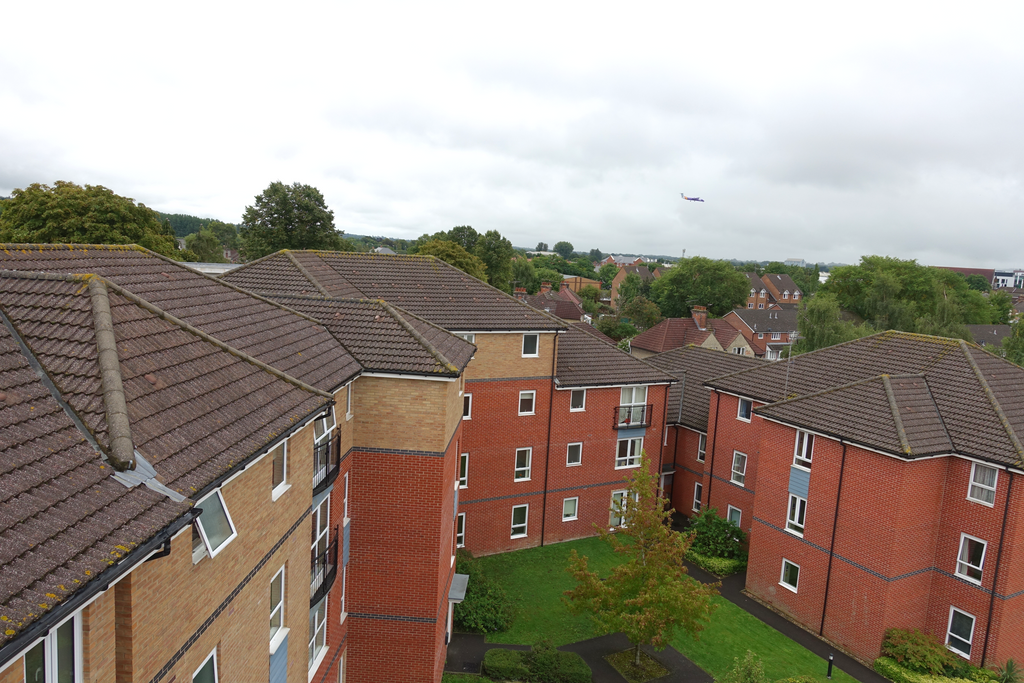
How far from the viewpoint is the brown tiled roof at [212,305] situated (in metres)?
9.19

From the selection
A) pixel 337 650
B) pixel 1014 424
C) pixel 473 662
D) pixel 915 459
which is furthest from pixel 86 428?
pixel 1014 424

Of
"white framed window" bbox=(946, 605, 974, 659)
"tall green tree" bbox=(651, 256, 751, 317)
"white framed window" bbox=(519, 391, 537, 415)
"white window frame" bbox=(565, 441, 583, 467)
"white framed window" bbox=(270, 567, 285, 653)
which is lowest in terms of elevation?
"white framed window" bbox=(946, 605, 974, 659)

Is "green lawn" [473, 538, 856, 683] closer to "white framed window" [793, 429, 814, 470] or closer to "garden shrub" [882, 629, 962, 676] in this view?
"garden shrub" [882, 629, 962, 676]

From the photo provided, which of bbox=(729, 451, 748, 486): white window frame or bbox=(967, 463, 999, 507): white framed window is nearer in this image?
bbox=(967, 463, 999, 507): white framed window

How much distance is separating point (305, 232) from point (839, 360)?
4012 cm

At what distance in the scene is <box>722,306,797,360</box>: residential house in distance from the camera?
8131 centimetres

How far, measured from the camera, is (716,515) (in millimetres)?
25609

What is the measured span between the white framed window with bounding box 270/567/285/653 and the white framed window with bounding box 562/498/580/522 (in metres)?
16.7

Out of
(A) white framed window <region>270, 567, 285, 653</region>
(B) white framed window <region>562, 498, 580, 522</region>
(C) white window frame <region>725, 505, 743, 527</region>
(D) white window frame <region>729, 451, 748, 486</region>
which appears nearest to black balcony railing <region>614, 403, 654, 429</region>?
(B) white framed window <region>562, 498, 580, 522</region>

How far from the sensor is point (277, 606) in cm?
978

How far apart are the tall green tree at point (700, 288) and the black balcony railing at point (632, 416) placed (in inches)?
2932

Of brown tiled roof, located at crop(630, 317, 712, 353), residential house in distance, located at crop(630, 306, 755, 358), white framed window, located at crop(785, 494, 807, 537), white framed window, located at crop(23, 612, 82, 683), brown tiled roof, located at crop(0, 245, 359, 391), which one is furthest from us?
residential house in distance, located at crop(630, 306, 755, 358)

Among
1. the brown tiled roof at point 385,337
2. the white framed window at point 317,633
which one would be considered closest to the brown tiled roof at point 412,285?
the brown tiled roof at point 385,337

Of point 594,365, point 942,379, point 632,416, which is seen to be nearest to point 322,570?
point 594,365
